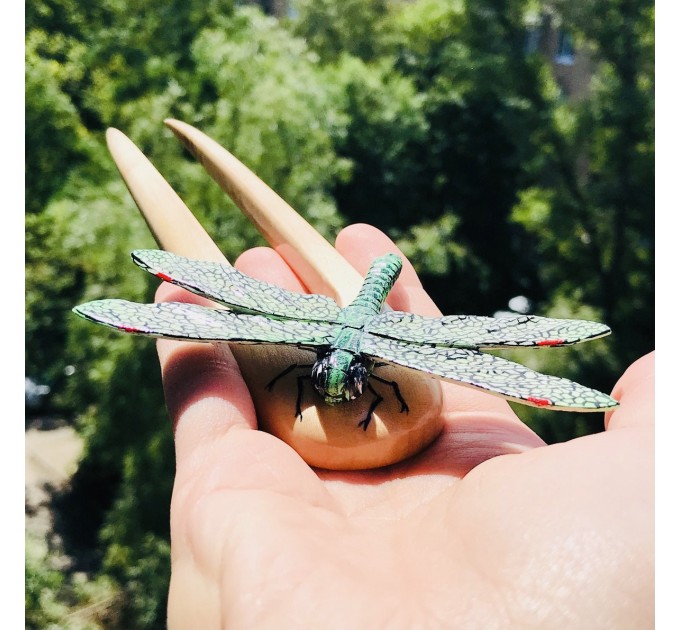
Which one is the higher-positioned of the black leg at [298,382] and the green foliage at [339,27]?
the green foliage at [339,27]

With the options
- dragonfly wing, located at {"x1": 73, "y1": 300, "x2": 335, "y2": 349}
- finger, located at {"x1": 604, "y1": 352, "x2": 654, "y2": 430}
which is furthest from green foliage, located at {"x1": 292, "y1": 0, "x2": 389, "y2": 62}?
finger, located at {"x1": 604, "y1": 352, "x2": 654, "y2": 430}

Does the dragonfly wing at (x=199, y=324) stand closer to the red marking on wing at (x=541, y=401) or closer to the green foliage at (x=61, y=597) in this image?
the red marking on wing at (x=541, y=401)

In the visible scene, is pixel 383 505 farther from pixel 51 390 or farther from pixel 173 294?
pixel 51 390

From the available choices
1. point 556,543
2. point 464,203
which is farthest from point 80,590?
point 464,203

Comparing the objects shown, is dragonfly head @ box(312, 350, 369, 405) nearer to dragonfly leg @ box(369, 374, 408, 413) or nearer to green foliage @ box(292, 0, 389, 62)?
dragonfly leg @ box(369, 374, 408, 413)

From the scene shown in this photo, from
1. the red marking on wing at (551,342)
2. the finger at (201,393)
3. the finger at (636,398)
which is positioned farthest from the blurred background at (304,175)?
the finger at (636,398)

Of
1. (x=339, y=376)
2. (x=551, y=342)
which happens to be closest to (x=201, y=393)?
(x=339, y=376)
